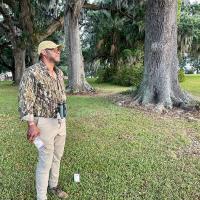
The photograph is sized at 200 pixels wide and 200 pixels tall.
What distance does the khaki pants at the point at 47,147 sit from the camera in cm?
411

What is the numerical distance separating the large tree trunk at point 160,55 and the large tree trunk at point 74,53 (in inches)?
248

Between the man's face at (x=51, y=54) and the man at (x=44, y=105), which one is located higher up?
the man's face at (x=51, y=54)

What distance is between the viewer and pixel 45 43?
419 cm

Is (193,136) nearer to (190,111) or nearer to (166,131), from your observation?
(166,131)

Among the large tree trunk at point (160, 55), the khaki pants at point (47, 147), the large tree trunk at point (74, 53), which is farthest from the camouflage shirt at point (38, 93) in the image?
the large tree trunk at point (74, 53)

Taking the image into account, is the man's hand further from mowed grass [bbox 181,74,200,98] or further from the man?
mowed grass [bbox 181,74,200,98]

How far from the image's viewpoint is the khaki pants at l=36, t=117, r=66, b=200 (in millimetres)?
4109

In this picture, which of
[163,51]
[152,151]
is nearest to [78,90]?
[163,51]

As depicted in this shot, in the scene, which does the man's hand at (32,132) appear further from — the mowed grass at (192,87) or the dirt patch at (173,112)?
the mowed grass at (192,87)

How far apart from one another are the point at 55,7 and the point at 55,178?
19085 millimetres

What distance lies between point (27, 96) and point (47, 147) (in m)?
0.60

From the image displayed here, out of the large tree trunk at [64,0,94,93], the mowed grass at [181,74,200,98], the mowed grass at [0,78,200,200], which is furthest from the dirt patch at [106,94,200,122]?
the large tree trunk at [64,0,94,93]

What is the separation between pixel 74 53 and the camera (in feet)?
55.6

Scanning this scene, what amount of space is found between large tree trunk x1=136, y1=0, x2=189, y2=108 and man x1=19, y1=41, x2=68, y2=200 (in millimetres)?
6338
